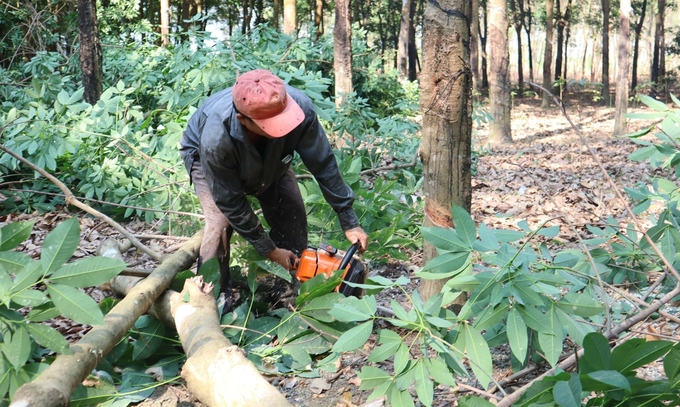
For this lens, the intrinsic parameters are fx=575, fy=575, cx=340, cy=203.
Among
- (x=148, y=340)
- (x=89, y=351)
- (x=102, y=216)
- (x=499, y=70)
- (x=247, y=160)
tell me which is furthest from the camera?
(x=499, y=70)

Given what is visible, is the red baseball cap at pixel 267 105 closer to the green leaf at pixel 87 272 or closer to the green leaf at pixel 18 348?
the green leaf at pixel 87 272

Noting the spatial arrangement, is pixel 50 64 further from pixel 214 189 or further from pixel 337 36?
pixel 214 189

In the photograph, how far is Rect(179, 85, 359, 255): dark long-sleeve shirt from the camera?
3160mm

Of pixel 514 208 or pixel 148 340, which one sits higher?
pixel 148 340

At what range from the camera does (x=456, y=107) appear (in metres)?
2.90

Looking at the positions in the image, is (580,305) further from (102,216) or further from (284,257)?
(102,216)

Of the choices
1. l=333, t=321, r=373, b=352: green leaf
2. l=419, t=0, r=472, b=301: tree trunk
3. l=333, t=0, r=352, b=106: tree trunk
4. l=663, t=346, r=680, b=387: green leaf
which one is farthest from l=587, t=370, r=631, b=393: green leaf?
l=333, t=0, r=352, b=106: tree trunk

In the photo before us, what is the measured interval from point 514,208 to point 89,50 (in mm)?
5553

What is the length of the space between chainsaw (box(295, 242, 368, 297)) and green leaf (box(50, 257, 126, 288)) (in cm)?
135

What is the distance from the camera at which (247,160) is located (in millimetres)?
3289

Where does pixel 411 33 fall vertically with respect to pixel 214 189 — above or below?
above

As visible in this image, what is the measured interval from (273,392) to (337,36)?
26.3 feet

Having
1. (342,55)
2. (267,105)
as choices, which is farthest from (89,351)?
(342,55)

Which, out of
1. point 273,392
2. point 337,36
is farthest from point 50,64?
point 273,392
